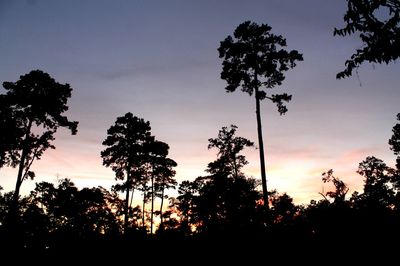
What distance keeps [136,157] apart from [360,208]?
82.2 feet

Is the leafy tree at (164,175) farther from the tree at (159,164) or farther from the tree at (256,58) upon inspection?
the tree at (256,58)

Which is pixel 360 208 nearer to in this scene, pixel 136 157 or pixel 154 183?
pixel 136 157

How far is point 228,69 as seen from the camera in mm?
21547

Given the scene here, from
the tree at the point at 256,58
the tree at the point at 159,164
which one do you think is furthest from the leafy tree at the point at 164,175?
the tree at the point at 256,58

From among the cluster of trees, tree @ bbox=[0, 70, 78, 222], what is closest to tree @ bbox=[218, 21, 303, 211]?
the cluster of trees

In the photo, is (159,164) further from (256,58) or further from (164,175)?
(256,58)

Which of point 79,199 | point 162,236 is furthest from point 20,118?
point 79,199

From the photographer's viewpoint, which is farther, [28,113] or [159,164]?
[159,164]

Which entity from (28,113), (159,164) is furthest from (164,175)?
(28,113)

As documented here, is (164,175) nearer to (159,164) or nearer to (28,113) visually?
(159,164)

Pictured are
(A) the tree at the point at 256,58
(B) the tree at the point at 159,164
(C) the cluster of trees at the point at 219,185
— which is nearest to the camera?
(C) the cluster of trees at the point at 219,185

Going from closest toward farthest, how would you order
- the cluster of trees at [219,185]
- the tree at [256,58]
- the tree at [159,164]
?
the cluster of trees at [219,185] < the tree at [256,58] < the tree at [159,164]

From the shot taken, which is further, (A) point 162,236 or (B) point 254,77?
(B) point 254,77

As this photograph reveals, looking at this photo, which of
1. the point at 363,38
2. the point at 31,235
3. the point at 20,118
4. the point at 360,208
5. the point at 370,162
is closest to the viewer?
the point at 363,38
